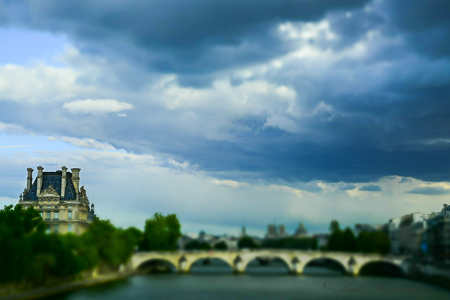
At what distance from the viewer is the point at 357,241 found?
60.0 m

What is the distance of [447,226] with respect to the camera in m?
53.9

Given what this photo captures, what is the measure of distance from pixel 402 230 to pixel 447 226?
20.2ft

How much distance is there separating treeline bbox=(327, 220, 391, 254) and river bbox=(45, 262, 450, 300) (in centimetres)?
321

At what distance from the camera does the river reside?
45.9 m

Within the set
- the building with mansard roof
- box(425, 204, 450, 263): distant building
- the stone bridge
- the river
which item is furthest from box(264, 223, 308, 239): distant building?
the building with mansard roof

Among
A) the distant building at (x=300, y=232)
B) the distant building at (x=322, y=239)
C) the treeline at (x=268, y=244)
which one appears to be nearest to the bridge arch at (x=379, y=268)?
the distant building at (x=322, y=239)

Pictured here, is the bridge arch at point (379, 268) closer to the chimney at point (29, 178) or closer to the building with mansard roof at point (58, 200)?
the building with mansard roof at point (58, 200)

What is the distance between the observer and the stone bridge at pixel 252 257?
6000 cm

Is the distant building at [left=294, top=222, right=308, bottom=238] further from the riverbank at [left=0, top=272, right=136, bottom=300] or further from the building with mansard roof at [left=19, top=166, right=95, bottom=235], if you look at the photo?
the building with mansard roof at [left=19, top=166, right=95, bottom=235]

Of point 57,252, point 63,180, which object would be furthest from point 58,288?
point 63,180

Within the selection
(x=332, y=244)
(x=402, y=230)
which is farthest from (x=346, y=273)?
(x=402, y=230)

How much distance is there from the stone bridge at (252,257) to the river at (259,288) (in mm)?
1842

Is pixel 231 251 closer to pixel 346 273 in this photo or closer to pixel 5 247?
pixel 346 273

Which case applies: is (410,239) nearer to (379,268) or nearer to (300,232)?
(379,268)
